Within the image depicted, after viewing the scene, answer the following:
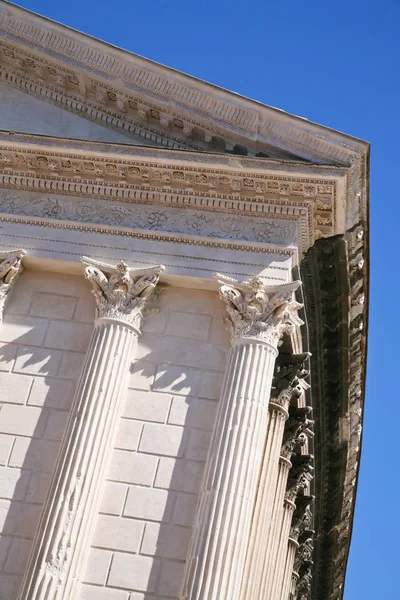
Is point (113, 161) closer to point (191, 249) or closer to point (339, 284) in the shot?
point (191, 249)

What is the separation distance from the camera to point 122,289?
15000mm

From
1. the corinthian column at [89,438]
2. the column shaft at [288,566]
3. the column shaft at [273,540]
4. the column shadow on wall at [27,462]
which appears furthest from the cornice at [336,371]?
the column shadow on wall at [27,462]

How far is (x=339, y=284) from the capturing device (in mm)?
19375

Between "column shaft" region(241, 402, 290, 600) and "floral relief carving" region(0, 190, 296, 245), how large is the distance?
125 inches

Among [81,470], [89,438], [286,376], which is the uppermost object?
[286,376]

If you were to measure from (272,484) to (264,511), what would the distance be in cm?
49

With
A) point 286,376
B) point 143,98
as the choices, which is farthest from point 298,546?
point 143,98

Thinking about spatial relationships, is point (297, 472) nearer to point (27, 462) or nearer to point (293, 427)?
point (293, 427)

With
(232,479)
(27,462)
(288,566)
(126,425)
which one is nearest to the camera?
(232,479)

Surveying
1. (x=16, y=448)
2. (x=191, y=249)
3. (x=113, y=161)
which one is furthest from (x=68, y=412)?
(x=113, y=161)

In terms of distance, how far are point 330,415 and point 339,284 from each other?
5.92 metres

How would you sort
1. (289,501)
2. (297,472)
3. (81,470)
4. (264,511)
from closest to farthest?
1. (81,470)
2. (264,511)
3. (289,501)
4. (297,472)

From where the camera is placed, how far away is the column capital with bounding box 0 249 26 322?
15336 millimetres

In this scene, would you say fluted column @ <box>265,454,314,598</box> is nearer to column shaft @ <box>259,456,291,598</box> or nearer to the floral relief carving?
column shaft @ <box>259,456,291,598</box>
